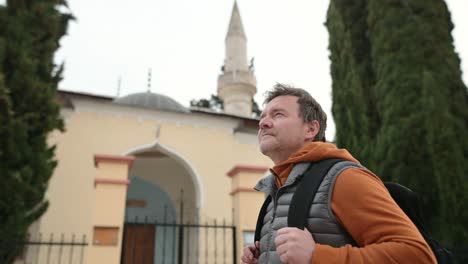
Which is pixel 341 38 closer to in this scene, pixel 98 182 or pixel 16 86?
pixel 98 182

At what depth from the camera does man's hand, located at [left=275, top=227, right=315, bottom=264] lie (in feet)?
3.54

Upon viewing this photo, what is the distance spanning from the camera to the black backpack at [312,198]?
3.92 feet

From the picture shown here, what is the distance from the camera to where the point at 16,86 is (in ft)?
21.8

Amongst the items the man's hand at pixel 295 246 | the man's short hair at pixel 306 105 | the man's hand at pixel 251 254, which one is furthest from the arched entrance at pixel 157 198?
the man's hand at pixel 295 246

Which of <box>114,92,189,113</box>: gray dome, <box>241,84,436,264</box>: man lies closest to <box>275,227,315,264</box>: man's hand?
<box>241,84,436,264</box>: man

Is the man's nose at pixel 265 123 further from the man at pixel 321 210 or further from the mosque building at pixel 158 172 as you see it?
the mosque building at pixel 158 172

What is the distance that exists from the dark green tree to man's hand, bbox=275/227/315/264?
18.5ft

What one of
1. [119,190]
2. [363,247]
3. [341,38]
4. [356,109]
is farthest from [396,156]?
[363,247]

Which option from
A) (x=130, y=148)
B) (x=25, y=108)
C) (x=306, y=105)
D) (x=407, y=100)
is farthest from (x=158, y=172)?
(x=306, y=105)

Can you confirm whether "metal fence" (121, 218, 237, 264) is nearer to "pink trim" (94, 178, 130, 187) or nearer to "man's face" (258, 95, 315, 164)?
"pink trim" (94, 178, 130, 187)

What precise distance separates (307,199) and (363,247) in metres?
0.23

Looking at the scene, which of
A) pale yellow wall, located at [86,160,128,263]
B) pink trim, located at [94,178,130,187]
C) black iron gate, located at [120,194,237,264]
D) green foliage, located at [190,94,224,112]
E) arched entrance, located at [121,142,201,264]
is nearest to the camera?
pale yellow wall, located at [86,160,128,263]

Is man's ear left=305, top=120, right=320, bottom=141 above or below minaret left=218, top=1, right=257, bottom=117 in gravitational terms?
below

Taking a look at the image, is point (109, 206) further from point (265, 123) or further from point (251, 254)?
point (265, 123)
